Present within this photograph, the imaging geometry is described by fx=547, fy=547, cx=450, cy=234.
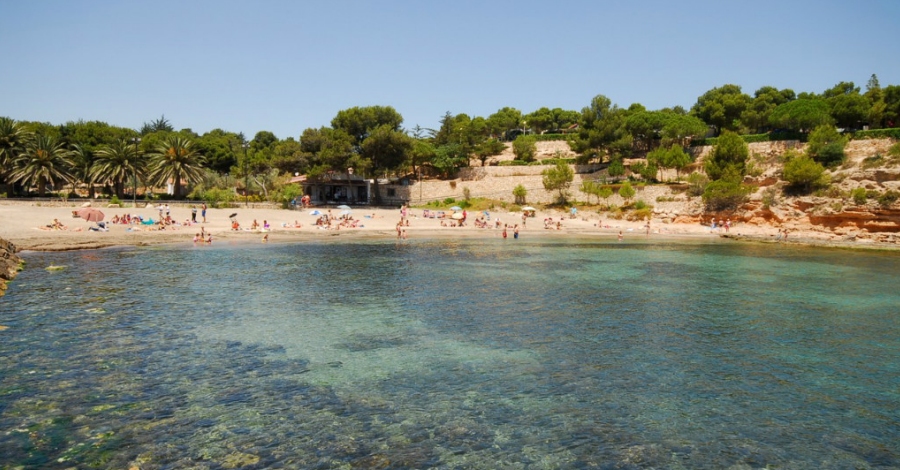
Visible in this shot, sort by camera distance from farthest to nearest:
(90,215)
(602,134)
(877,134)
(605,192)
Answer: (602,134)
(605,192)
(877,134)
(90,215)

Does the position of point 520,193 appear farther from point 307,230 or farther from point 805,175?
point 307,230

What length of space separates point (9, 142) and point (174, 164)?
1420cm

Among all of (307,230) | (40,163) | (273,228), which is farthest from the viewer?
(40,163)

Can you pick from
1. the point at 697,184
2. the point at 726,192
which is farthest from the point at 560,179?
the point at 726,192

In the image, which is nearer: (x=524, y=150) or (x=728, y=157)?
(x=728, y=157)

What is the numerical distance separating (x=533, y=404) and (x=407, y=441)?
9.05 ft

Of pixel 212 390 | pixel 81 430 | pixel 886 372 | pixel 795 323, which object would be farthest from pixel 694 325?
pixel 81 430

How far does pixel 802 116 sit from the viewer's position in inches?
2422

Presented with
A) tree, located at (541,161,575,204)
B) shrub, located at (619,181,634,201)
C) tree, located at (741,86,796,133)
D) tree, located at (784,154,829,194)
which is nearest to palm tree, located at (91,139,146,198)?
tree, located at (541,161,575,204)

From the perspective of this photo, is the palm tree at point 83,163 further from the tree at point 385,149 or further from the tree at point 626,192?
the tree at point 626,192

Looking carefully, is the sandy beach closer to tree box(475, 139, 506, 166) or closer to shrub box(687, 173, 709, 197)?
shrub box(687, 173, 709, 197)

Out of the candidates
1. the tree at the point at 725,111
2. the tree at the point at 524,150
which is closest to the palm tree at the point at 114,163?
the tree at the point at 524,150

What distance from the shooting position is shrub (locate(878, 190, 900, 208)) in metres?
42.9

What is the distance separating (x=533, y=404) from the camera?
399 inches
